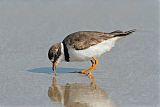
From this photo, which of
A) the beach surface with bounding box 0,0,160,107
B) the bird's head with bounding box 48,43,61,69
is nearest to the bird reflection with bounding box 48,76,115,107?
the beach surface with bounding box 0,0,160,107

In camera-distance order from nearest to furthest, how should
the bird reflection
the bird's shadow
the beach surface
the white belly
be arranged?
the bird reflection < the beach surface < the white belly < the bird's shadow

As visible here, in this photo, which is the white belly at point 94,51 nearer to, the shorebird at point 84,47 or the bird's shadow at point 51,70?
the shorebird at point 84,47

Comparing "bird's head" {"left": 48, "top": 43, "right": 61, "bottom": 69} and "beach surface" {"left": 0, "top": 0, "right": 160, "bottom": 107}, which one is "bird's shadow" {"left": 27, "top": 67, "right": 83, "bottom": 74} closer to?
"beach surface" {"left": 0, "top": 0, "right": 160, "bottom": 107}

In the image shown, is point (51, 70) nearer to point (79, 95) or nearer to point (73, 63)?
point (73, 63)

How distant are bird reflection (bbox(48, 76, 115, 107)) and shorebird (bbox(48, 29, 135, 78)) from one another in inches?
17.4

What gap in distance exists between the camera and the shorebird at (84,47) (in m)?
7.83

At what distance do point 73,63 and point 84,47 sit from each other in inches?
36.5

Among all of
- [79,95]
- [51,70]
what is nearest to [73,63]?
[51,70]

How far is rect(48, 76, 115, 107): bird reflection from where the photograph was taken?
256 inches

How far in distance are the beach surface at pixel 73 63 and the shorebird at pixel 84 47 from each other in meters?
0.28

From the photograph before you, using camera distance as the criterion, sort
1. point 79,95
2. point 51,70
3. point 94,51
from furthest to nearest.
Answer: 1. point 51,70
2. point 94,51
3. point 79,95

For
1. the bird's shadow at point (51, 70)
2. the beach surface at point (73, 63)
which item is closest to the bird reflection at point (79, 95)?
the beach surface at point (73, 63)

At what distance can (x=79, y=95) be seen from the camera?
270 inches

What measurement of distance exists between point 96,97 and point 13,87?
1278 millimetres
